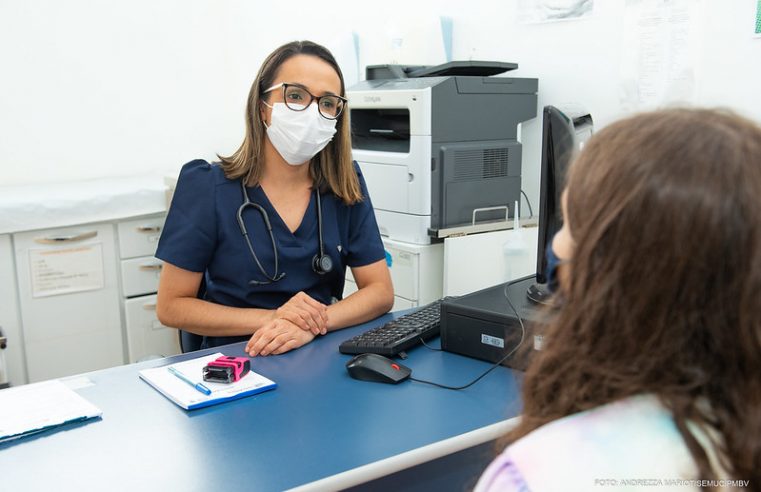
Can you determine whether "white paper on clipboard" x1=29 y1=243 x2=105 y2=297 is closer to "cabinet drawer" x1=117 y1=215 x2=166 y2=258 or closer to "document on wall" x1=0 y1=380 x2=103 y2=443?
"cabinet drawer" x1=117 y1=215 x2=166 y2=258

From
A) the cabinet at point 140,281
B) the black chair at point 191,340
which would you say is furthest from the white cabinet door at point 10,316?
the black chair at point 191,340

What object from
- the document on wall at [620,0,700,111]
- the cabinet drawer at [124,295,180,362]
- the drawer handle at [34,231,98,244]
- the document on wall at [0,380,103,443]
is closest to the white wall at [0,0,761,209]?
the document on wall at [620,0,700,111]

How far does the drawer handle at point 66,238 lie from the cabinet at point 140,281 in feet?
0.36

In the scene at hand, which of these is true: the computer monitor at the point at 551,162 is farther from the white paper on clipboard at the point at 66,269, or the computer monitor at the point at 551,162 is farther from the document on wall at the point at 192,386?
the white paper on clipboard at the point at 66,269

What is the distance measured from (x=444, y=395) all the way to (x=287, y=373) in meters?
0.29

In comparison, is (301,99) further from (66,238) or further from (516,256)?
(66,238)

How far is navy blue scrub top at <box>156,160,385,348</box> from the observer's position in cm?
157

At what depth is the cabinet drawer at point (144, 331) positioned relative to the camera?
2713mm

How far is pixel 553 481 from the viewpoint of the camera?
20.9 inches

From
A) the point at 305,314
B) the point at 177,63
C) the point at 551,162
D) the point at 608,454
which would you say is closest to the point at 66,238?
the point at 177,63

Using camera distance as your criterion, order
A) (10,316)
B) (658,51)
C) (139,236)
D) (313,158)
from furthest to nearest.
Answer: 1. (139,236)
2. (10,316)
3. (658,51)
4. (313,158)

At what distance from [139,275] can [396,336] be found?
168 cm

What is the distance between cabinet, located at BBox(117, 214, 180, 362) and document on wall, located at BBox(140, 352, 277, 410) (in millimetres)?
1543

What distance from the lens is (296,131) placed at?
1632 mm
